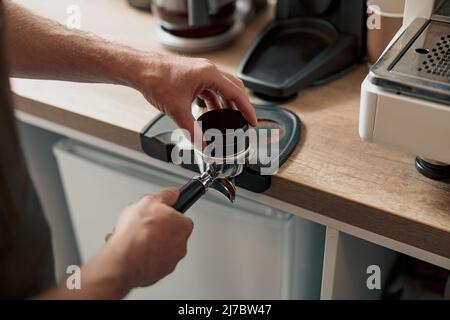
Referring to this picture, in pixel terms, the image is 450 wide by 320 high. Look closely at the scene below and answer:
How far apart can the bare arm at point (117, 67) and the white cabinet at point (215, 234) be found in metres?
0.21

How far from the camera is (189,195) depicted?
0.67 metres

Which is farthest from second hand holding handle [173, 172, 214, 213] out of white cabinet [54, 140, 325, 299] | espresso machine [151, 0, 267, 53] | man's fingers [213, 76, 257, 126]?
espresso machine [151, 0, 267, 53]

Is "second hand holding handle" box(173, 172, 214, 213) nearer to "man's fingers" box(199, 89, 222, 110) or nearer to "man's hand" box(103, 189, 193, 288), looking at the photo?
"man's hand" box(103, 189, 193, 288)

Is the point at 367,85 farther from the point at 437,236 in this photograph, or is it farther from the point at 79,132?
the point at 79,132

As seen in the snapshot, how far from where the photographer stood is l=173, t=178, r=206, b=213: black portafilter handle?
0.66 m

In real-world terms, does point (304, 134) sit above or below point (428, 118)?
below

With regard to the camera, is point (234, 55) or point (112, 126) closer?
point (112, 126)

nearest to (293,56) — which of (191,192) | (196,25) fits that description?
(196,25)

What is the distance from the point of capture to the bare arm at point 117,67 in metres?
0.77

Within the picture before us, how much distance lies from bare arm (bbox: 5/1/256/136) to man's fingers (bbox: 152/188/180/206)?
0.12m

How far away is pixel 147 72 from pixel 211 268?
15.7 inches

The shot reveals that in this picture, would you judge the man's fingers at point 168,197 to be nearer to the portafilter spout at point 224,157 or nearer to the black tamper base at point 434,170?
the portafilter spout at point 224,157

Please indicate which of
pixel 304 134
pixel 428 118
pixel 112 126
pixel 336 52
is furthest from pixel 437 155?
pixel 112 126

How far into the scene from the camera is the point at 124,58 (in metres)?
0.82
